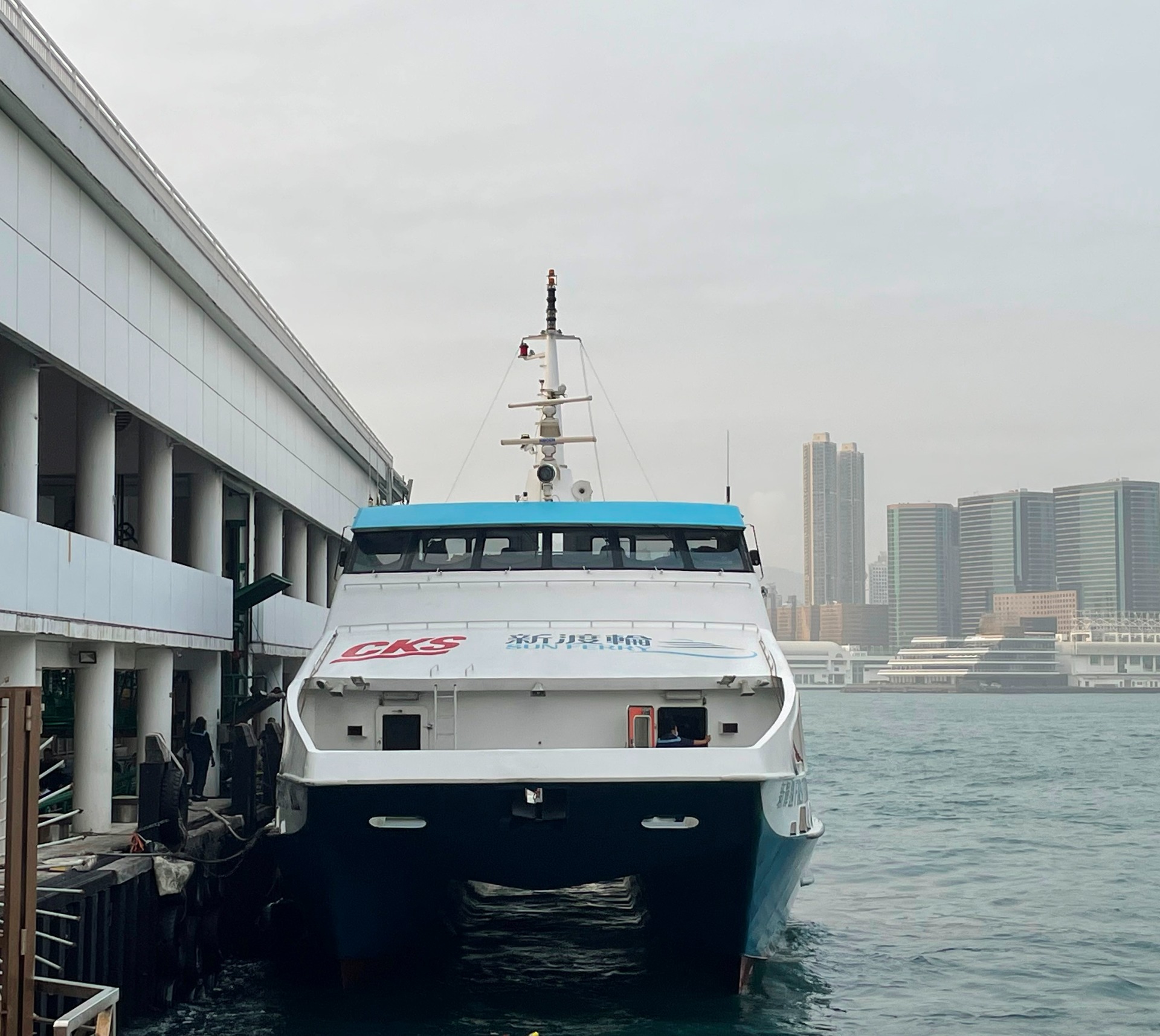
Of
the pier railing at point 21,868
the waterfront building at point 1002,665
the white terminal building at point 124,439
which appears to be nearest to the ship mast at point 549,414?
the white terminal building at point 124,439

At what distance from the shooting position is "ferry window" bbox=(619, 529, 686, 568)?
53.0 ft

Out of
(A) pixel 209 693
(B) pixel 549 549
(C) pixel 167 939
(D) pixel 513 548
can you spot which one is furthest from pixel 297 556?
(C) pixel 167 939

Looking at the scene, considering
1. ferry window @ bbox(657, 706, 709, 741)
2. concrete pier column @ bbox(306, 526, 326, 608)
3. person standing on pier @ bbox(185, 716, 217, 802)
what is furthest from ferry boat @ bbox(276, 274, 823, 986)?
concrete pier column @ bbox(306, 526, 326, 608)

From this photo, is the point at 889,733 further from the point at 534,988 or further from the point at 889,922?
the point at 534,988

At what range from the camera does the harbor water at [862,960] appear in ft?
44.9

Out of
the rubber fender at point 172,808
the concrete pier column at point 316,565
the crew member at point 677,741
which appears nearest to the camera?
the crew member at point 677,741

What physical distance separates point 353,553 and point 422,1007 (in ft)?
16.9

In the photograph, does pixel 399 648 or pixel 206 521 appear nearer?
pixel 399 648

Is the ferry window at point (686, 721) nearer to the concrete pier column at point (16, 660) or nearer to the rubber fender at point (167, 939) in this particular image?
the rubber fender at point (167, 939)

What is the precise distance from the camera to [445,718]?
1345 centimetres

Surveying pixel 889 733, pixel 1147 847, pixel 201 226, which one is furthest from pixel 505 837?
pixel 889 733

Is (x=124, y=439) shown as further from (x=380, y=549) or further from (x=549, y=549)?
(x=549, y=549)

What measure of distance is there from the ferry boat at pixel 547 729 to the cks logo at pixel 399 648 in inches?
1.4

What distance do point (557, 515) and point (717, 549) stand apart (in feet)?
6.12
